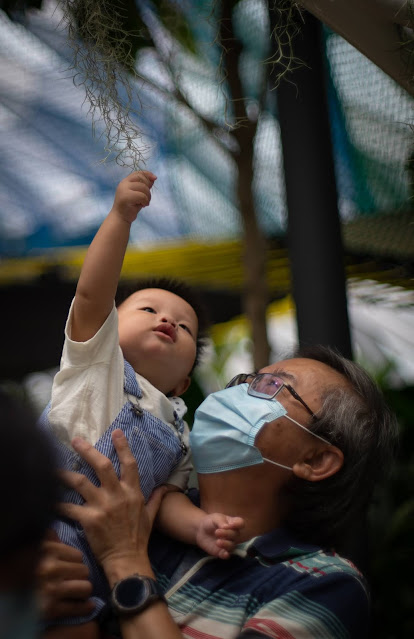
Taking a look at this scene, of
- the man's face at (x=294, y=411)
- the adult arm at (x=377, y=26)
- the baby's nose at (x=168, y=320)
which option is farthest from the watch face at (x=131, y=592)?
the adult arm at (x=377, y=26)

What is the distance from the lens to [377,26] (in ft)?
4.94

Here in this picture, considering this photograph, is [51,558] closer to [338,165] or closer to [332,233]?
[332,233]

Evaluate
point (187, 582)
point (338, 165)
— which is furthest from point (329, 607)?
point (338, 165)

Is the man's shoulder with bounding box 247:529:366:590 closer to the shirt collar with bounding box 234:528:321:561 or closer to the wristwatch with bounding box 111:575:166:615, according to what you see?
the shirt collar with bounding box 234:528:321:561

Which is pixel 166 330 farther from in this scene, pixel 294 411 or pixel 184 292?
pixel 294 411

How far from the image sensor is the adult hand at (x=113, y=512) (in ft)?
4.87

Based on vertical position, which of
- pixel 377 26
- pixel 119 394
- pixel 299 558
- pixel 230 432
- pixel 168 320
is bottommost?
pixel 299 558

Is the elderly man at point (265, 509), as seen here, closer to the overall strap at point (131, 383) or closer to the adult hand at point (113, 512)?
the adult hand at point (113, 512)

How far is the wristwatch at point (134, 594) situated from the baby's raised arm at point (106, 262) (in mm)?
507

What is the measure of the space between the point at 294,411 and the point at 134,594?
54cm

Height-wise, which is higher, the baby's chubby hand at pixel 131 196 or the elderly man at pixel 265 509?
the baby's chubby hand at pixel 131 196

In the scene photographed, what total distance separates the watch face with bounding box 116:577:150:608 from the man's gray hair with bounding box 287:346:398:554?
0.43 meters

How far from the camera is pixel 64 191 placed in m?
3.72

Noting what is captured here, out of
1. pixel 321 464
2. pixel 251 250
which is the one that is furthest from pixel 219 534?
pixel 251 250
